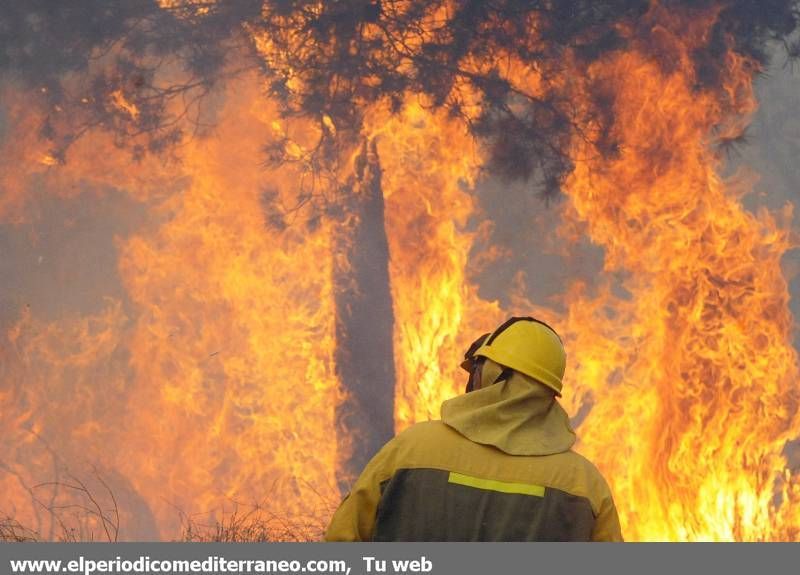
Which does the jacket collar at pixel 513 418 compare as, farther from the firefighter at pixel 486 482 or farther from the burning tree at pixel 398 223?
the burning tree at pixel 398 223

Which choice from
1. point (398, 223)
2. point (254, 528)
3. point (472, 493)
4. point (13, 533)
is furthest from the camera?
point (398, 223)

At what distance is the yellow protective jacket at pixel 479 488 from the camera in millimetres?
2928

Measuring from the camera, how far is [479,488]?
2.94 meters

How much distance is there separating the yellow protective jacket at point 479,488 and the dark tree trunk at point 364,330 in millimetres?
6569

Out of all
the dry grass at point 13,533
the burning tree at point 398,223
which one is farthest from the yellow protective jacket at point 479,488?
the burning tree at point 398,223

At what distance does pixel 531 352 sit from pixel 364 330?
6.63 metres

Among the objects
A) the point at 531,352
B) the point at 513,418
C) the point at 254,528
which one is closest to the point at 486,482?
the point at 513,418

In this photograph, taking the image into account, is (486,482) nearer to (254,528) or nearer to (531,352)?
(531,352)

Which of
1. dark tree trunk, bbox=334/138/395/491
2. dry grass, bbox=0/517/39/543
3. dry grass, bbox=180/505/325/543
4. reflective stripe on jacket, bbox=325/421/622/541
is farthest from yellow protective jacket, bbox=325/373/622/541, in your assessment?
dark tree trunk, bbox=334/138/395/491

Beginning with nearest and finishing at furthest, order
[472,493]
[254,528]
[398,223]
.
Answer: [472,493]
[254,528]
[398,223]

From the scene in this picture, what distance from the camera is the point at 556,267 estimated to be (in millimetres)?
9914

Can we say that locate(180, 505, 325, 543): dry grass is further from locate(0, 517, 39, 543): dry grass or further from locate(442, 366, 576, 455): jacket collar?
locate(442, 366, 576, 455): jacket collar
